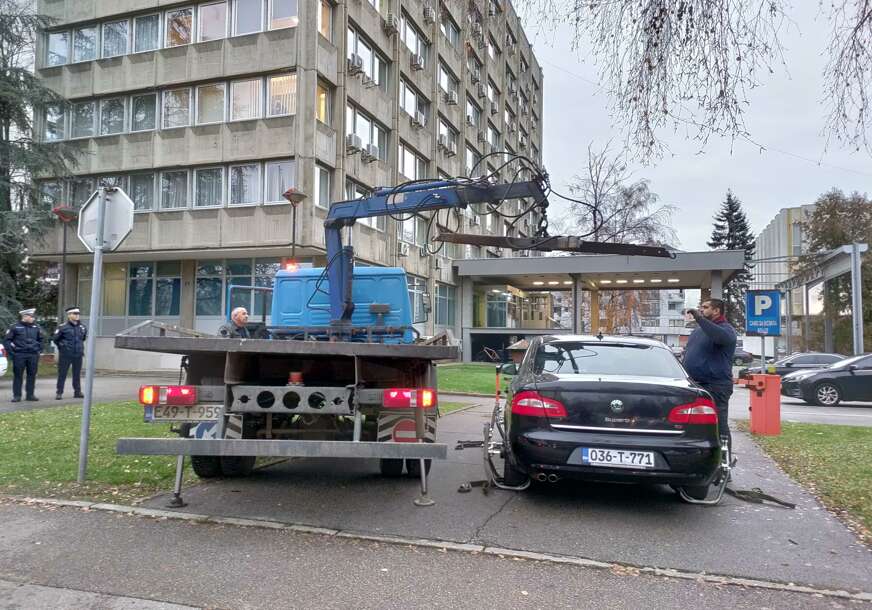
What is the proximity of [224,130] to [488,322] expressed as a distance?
65.9 ft

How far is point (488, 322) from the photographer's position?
3788 cm

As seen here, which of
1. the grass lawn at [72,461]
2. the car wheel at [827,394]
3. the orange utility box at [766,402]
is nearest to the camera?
the grass lawn at [72,461]

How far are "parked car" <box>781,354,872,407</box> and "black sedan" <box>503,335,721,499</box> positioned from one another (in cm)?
1344

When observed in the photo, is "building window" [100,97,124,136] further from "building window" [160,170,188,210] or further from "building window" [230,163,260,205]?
"building window" [230,163,260,205]

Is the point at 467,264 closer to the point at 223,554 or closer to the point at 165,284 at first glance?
the point at 165,284

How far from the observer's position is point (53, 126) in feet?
80.9

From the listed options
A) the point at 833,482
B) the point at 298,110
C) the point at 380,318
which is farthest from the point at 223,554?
the point at 298,110

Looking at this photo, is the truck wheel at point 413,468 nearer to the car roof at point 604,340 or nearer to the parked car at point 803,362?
the car roof at point 604,340

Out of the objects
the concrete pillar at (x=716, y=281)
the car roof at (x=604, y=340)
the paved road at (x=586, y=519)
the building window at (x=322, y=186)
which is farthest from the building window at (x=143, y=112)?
the concrete pillar at (x=716, y=281)

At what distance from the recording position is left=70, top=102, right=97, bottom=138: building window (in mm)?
24391

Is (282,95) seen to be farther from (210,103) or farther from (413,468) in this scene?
(413,468)

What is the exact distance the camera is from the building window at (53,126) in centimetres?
2456

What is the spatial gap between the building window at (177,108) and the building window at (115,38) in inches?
108

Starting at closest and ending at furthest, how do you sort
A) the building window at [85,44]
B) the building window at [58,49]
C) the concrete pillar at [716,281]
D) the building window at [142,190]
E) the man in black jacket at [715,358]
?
the man in black jacket at [715,358]
the building window at [142,190]
the building window at [85,44]
the building window at [58,49]
the concrete pillar at [716,281]
